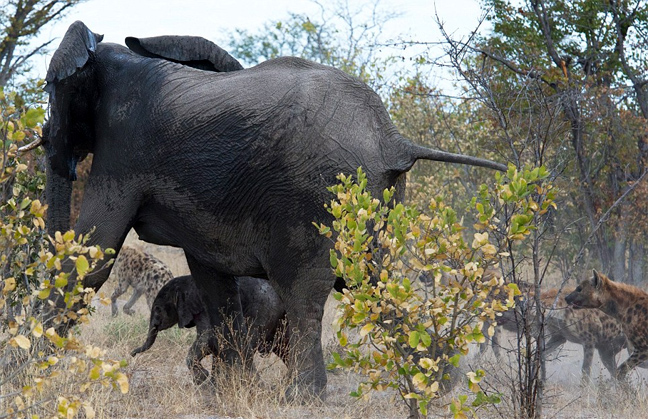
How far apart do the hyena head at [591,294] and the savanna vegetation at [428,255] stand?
58 cm

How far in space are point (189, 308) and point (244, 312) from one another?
1.61ft

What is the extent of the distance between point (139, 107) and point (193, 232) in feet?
3.16

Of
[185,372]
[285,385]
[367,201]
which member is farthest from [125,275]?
[367,201]

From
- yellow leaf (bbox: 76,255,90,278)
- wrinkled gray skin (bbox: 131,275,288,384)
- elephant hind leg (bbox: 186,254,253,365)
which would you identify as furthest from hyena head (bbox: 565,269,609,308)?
yellow leaf (bbox: 76,255,90,278)

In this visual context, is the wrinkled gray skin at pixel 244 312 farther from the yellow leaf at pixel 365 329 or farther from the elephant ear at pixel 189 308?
the yellow leaf at pixel 365 329

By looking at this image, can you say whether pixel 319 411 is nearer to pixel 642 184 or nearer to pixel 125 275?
pixel 125 275

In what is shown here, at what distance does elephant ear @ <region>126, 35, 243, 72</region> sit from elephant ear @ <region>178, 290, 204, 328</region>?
6.32ft

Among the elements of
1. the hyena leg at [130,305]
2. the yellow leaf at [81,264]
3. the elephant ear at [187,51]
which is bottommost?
the hyena leg at [130,305]

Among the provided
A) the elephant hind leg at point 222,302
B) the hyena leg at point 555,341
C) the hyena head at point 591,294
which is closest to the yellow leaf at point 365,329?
the elephant hind leg at point 222,302

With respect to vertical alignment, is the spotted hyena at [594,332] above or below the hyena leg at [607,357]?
above

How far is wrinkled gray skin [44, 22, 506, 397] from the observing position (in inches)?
239

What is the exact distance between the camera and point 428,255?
462 centimetres

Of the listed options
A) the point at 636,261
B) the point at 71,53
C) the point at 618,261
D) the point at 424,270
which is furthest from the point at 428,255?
the point at 636,261

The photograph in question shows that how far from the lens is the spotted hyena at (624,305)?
9.11 m
